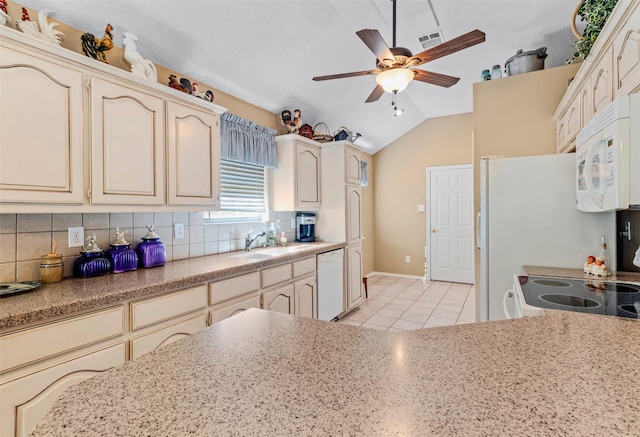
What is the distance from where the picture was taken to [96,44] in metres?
1.84

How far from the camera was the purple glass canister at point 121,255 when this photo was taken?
1969mm

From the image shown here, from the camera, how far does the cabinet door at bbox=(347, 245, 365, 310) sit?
392 centimetres

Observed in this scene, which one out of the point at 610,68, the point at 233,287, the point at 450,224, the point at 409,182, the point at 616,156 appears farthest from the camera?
the point at 409,182

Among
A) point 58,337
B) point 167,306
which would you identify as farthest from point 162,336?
point 58,337

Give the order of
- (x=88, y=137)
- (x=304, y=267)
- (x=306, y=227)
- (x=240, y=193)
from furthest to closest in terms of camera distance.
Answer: (x=306, y=227) < (x=240, y=193) < (x=304, y=267) < (x=88, y=137)

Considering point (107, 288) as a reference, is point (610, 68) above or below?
above

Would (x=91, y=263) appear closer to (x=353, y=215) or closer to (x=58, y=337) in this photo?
(x=58, y=337)

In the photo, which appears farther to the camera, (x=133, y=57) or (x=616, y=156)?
(x=133, y=57)

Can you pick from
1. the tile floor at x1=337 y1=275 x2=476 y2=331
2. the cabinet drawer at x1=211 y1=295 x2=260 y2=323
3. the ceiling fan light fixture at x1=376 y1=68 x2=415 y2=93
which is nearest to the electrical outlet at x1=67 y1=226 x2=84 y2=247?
the cabinet drawer at x1=211 y1=295 x2=260 y2=323

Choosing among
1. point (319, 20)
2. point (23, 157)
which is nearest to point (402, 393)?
point (23, 157)

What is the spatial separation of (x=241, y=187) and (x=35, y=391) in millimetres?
2248

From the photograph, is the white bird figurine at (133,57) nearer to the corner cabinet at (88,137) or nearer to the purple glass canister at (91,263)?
the corner cabinet at (88,137)

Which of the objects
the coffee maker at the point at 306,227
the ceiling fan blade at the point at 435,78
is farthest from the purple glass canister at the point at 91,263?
the ceiling fan blade at the point at 435,78

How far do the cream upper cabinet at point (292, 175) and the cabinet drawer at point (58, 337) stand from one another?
211 centimetres
